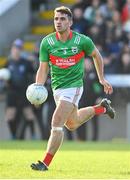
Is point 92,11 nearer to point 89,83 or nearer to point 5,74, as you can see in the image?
point 89,83

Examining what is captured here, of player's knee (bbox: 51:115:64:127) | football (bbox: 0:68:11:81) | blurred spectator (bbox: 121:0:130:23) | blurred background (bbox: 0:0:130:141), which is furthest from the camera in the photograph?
blurred spectator (bbox: 121:0:130:23)

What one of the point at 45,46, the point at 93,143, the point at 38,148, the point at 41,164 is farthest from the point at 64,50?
the point at 93,143

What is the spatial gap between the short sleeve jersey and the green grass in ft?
4.52

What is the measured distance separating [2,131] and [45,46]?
11.0 m

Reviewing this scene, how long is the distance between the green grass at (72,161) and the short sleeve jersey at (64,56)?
4.52 feet

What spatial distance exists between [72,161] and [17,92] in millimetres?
8025

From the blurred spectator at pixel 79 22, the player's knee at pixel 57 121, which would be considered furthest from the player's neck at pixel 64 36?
the blurred spectator at pixel 79 22

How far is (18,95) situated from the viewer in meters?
23.2

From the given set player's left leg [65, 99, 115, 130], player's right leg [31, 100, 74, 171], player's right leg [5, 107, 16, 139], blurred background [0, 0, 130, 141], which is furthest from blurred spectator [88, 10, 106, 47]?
player's right leg [31, 100, 74, 171]

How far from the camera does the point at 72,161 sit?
15328 mm

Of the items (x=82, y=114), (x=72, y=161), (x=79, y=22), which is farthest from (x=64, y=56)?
(x=79, y=22)

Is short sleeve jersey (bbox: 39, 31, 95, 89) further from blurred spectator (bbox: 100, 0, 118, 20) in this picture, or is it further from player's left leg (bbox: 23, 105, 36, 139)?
blurred spectator (bbox: 100, 0, 118, 20)

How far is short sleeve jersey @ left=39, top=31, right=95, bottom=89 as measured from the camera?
13336 mm

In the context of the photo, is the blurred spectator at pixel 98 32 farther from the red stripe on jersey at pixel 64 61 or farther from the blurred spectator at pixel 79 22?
the red stripe on jersey at pixel 64 61
